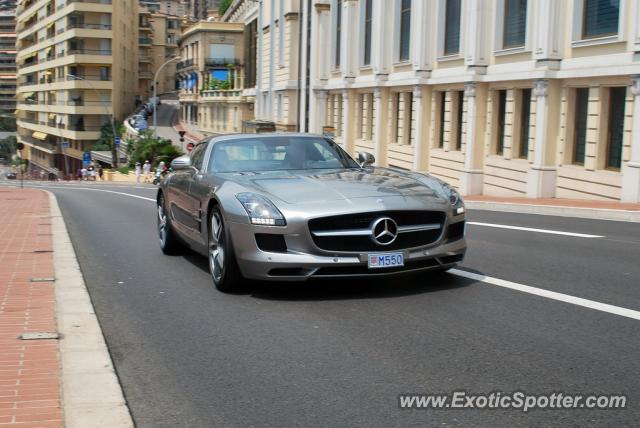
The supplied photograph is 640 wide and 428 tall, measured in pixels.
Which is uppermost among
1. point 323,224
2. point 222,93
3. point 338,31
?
point 338,31

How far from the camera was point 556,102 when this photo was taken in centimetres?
Result: 2634

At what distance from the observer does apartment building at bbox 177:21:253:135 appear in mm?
85538

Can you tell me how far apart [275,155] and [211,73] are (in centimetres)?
9085

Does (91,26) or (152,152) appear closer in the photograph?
(152,152)

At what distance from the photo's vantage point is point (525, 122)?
94.7 ft

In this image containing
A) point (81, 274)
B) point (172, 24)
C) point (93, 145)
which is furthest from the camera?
point (172, 24)

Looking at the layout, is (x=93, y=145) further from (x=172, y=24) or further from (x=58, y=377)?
(x=58, y=377)

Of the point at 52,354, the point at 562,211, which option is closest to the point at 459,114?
the point at 562,211

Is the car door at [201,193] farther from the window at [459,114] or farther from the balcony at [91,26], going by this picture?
the balcony at [91,26]

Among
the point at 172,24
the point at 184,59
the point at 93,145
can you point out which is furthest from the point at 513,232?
the point at 172,24

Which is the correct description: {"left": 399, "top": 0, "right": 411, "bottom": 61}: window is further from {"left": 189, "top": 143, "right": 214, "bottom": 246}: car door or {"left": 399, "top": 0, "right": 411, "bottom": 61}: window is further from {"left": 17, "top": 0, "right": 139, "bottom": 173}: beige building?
{"left": 17, "top": 0, "right": 139, "bottom": 173}: beige building

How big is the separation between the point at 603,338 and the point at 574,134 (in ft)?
70.4

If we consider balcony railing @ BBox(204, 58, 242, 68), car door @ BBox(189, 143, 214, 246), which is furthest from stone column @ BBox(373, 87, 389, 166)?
balcony railing @ BBox(204, 58, 242, 68)

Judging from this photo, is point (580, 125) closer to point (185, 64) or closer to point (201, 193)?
point (201, 193)
